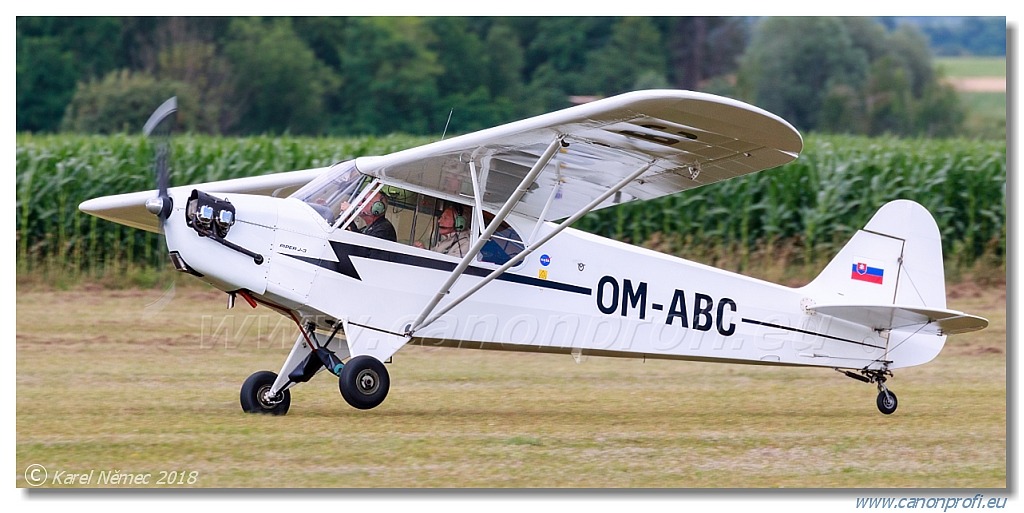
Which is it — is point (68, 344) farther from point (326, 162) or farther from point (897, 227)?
point (897, 227)

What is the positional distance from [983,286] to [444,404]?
1121 centimetres

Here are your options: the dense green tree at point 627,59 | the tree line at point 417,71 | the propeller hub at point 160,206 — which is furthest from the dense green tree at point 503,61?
the propeller hub at point 160,206

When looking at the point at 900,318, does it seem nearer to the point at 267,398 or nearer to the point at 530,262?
the point at 530,262

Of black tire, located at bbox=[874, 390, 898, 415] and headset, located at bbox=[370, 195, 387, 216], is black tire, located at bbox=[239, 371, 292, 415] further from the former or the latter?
black tire, located at bbox=[874, 390, 898, 415]

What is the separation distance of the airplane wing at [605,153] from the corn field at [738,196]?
871 centimetres

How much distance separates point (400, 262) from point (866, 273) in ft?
14.2

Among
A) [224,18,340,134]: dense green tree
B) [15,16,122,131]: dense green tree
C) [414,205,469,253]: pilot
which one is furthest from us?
[224,18,340,134]: dense green tree

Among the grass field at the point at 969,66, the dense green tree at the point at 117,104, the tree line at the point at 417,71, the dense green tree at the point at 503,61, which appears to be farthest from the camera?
the grass field at the point at 969,66

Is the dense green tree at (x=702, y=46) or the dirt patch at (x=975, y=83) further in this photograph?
the dense green tree at (x=702, y=46)

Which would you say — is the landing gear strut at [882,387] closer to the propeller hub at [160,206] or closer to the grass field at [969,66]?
the propeller hub at [160,206]

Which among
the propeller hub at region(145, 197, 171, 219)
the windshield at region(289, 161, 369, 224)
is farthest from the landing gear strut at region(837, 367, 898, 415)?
the propeller hub at region(145, 197, 171, 219)

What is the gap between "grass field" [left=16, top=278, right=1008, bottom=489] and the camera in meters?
7.39

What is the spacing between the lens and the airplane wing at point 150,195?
9.68 m

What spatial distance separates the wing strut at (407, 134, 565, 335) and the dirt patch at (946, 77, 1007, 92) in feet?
127
